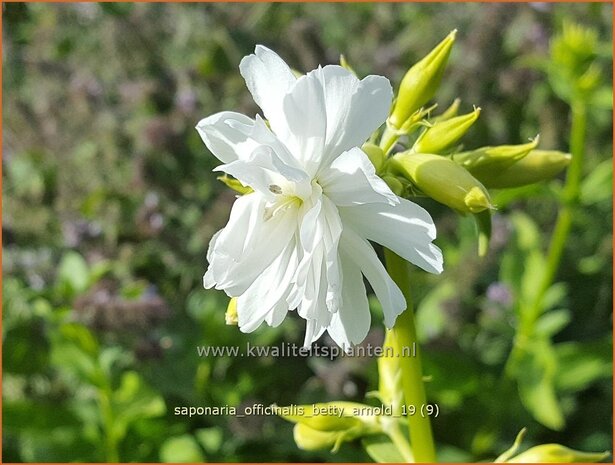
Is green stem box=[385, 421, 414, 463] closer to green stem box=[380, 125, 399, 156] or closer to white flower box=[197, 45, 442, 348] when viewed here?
white flower box=[197, 45, 442, 348]

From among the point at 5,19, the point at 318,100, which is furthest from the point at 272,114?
the point at 5,19

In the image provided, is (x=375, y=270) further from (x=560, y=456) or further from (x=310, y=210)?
(x=560, y=456)

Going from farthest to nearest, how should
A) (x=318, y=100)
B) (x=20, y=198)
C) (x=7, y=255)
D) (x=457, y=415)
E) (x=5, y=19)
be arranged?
(x=5, y=19), (x=20, y=198), (x=7, y=255), (x=457, y=415), (x=318, y=100)

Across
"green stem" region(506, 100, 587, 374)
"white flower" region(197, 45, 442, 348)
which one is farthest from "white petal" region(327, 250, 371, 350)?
"green stem" region(506, 100, 587, 374)

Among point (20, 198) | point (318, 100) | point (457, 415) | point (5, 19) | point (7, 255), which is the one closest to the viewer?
point (318, 100)

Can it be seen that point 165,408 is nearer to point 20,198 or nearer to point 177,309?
point 177,309

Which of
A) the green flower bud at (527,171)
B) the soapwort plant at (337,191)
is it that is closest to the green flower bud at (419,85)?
the soapwort plant at (337,191)

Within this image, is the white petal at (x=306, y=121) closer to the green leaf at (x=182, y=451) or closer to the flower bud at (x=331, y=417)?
the flower bud at (x=331, y=417)
